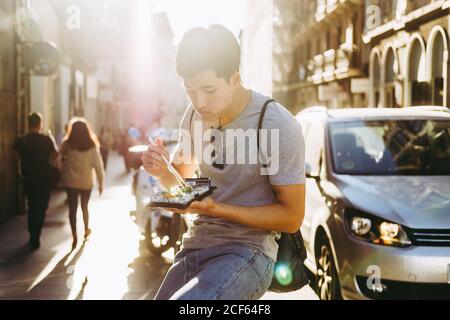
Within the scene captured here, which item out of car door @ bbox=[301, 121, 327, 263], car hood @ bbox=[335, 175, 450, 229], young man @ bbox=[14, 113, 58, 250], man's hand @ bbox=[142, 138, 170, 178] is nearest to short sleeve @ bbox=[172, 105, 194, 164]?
man's hand @ bbox=[142, 138, 170, 178]

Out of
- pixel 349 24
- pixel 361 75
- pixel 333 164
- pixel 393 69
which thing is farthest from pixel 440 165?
pixel 349 24

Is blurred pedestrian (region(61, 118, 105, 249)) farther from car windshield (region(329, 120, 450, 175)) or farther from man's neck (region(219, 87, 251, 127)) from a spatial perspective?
man's neck (region(219, 87, 251, 127))

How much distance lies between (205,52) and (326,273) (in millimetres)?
3827

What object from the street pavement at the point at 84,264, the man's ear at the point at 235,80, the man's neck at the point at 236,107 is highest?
the man's ear at the point at 235,80

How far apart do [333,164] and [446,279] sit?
170 cm

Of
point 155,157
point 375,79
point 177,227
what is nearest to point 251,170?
point 155,157

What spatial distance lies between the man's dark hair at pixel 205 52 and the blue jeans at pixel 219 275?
635 mm

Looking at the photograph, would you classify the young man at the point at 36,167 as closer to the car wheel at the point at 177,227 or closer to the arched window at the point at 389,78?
the car wheel at the point at 177,227

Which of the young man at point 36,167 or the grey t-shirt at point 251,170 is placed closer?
the grey t-shirt at point 251,170

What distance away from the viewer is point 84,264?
8586 mm

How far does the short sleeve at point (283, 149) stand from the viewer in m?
2.74

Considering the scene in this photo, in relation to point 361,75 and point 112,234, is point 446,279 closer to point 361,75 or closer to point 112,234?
point 112,234

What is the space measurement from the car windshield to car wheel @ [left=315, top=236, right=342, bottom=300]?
2.23ft

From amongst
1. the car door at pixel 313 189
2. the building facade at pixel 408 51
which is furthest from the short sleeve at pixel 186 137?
the building facade at pixel 408 51
